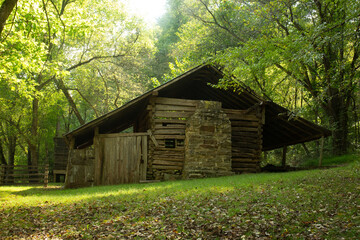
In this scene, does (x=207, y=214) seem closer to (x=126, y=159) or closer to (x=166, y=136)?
(x=166, y=136)

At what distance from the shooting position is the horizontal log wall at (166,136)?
16797 mm

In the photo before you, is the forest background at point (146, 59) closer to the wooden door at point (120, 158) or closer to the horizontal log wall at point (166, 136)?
the horizontal log wall at point (166, 136)

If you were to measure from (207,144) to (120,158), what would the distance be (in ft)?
16.0

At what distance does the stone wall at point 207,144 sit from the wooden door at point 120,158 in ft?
8.11

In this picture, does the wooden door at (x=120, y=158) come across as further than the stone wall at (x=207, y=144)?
Yes

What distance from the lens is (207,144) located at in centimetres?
1652

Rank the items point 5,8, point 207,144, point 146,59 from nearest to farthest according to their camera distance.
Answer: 1. point 5,8
2. point 207,144
3. point 146,59

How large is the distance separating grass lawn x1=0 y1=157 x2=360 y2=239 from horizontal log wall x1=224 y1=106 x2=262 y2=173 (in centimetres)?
741

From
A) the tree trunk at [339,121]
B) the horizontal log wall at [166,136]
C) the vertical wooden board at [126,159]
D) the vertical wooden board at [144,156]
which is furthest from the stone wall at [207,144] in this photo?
the tree trunk at [339,121]

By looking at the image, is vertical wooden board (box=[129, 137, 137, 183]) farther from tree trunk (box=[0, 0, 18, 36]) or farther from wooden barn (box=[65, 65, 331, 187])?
tree trunk (box=[0, 0, 18, 36])

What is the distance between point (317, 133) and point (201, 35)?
14513 millimetres

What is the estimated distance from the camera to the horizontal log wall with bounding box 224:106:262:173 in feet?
59.8

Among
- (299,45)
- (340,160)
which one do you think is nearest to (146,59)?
(340,160)

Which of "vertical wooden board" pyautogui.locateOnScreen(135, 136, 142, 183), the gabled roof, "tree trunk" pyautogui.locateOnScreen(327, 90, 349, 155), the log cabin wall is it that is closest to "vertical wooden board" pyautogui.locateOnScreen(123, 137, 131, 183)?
"vertical wooden board" pyautogui.locateOnScreen(135, 136, 142, 183)
